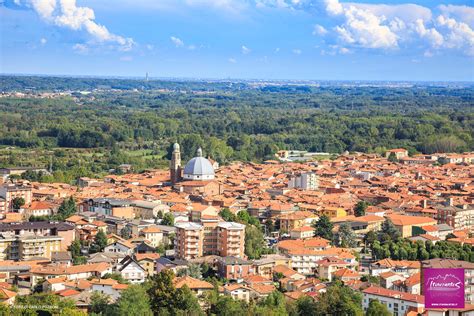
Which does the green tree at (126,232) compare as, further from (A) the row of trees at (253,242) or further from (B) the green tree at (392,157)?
(B) the green tree at (392,157)

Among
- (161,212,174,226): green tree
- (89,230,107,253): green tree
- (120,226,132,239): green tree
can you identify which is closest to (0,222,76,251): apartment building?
(89,230,107,253): green tree

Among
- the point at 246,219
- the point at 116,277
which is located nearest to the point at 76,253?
the point at 116,277

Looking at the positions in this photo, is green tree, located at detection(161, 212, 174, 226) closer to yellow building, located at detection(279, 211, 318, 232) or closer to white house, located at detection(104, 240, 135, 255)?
white house, located at detection(104, 240, 135, 255)

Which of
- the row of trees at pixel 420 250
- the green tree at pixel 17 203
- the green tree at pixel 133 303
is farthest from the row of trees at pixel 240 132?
the green tree at pixel 133 303

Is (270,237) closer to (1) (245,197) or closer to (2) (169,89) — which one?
(1) (245,197)

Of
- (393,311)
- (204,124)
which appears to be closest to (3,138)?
(204,124)

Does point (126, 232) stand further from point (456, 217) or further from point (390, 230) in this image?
point (456, 217)
